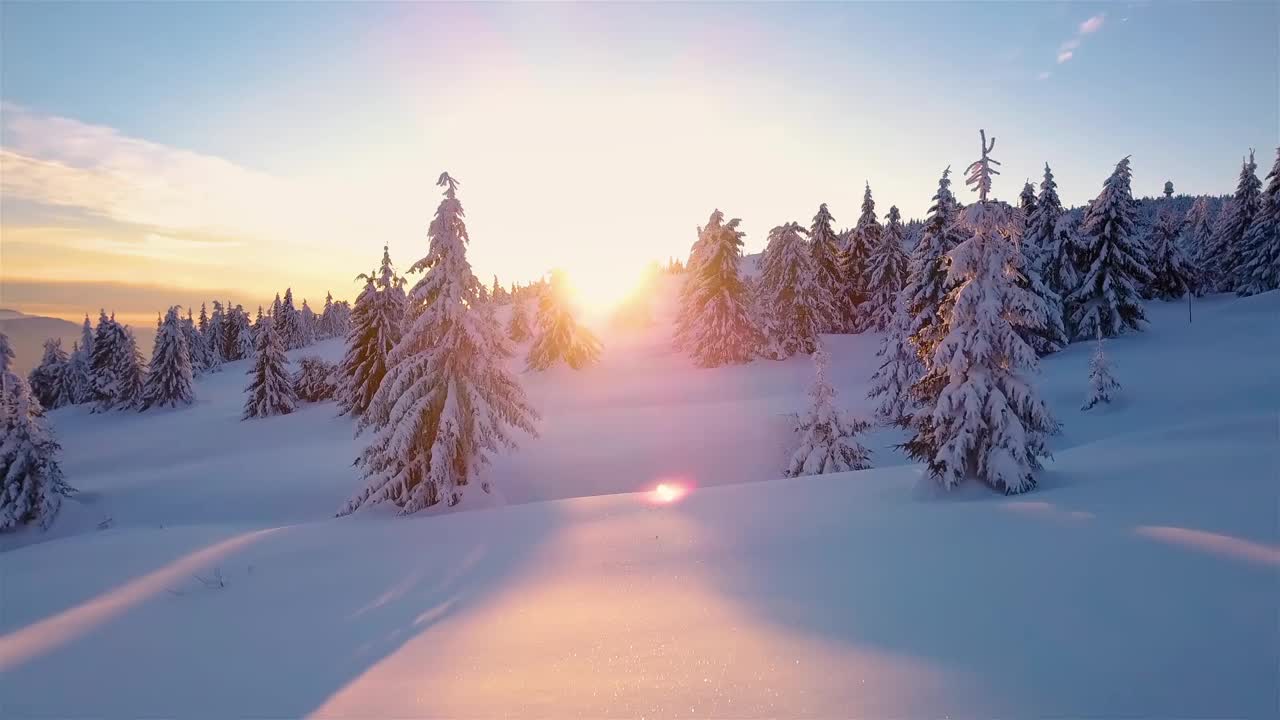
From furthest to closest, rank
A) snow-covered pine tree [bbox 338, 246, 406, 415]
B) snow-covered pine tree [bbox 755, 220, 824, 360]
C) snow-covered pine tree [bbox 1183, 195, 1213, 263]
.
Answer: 1. snow-covered pine tree [bbox 1183, 195, 1213, 263]
2. snow-covered pine tree [bbox 755, 220, 824, 360]
3. snow-covered pine tree [bbox 338, 246, 406, 415]

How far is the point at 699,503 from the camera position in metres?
12.6

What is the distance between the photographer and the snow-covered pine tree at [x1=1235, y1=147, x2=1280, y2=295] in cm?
4278

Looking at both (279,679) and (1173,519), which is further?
(1173,519)

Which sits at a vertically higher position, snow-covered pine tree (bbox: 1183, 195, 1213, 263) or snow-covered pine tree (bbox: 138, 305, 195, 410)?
snow-covered pine tree (bbox: 1183, 195, 1213, 263)

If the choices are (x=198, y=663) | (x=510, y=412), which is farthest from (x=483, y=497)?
(x=198, y=663)

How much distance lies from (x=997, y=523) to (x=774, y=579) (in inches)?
154

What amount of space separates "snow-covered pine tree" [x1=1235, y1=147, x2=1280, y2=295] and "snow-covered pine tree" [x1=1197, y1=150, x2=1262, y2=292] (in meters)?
2.07

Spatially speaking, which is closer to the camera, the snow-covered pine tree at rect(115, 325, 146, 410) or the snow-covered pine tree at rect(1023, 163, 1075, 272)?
the snow-covered pine tree at rect(1023, 163, 1075, 272)

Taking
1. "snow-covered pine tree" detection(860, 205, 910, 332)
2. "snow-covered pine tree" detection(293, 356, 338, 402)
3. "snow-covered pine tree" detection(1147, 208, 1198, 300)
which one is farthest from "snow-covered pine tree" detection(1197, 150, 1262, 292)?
"snow-covered pine tree" detection(293, 356, 338, 402)

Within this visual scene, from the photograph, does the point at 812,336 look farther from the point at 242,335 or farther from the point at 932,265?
the point at 242,335

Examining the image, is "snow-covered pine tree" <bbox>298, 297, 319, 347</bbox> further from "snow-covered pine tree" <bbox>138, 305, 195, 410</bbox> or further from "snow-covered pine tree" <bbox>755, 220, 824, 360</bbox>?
"snow-covered pine tree" <bbox>755, 220, 824, 360</bbox>

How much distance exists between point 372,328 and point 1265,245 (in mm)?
63630

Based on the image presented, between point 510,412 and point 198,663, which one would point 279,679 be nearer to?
point 198,663

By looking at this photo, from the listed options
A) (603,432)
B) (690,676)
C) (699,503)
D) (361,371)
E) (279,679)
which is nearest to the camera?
(690,676)
